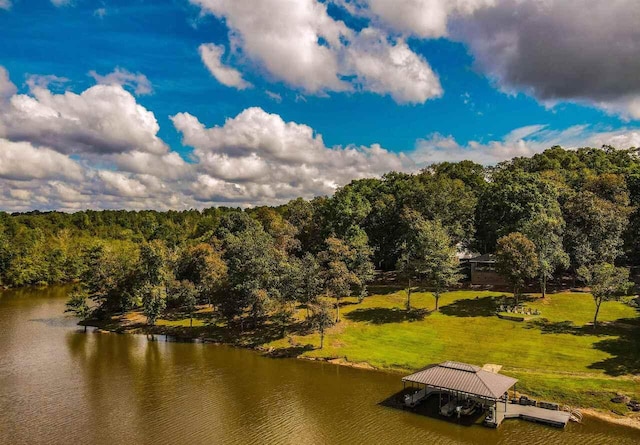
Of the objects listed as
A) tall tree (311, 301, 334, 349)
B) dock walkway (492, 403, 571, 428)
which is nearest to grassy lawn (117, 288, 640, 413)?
dock walkway (492, 403, 571, 428)

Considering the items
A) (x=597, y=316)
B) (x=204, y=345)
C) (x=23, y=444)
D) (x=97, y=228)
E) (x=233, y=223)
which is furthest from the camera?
(x=97, y=228)

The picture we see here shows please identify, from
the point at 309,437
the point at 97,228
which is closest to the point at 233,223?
the point at 309,437

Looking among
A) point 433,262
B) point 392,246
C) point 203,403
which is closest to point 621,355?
point 433,262

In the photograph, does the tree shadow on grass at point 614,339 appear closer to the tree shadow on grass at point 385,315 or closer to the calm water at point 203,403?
the calm water at point 203,403

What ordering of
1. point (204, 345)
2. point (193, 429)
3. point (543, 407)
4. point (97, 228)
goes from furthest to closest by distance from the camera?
point (97, 228) → point (204, 345) → point (543, 407) → point (193, 429)

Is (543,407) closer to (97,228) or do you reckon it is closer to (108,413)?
(108,413)

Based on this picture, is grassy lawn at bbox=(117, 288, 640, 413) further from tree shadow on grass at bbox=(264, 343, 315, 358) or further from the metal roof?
the metal roof

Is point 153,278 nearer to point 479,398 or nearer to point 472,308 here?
point 472,308
